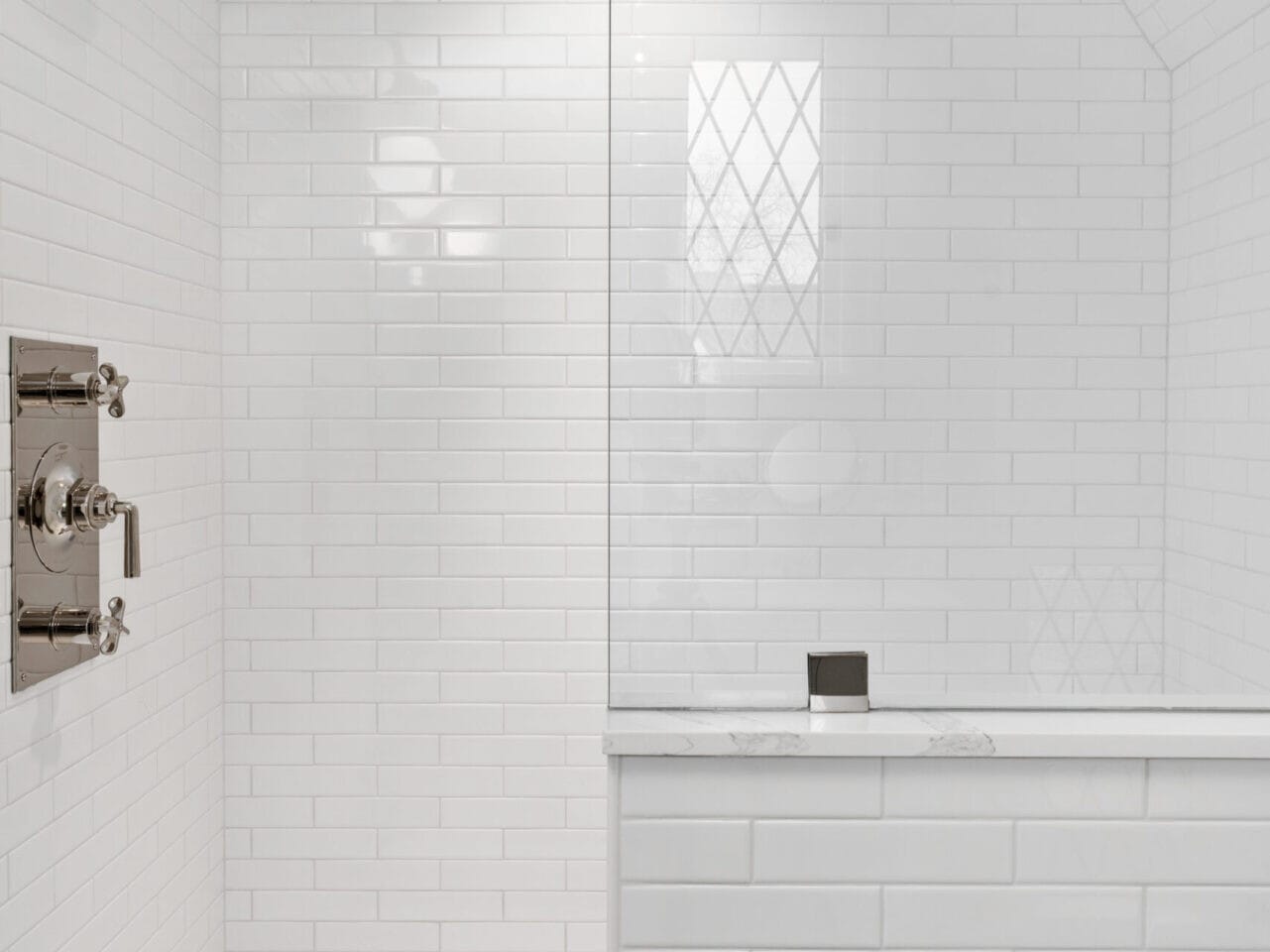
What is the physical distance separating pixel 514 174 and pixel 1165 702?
181 cm

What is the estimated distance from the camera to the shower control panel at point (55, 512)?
5.49 ft

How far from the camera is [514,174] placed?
2.55 metres

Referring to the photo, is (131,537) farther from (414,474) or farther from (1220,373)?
(1220,373)

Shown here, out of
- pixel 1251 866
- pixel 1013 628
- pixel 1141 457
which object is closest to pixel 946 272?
pixel 1141 457

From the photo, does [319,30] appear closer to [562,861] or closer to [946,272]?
[946,272]

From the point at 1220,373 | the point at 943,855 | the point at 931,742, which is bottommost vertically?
the point at 943,855

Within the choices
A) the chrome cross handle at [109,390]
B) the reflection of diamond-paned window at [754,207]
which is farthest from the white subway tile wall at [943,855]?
the chrome cross handle at [109,390]

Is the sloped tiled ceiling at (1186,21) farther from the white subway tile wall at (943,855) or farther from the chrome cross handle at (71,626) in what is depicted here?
the chrome cross handle at (71,626)

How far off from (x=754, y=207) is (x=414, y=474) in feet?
4.82

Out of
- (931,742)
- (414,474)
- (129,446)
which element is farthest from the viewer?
(414,474)

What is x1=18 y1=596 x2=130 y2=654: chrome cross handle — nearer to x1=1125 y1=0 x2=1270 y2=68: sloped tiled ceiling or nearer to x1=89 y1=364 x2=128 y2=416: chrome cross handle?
x1=89 y1=364 x2=128 y2=416: chrome cross handle

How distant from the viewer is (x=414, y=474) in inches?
102

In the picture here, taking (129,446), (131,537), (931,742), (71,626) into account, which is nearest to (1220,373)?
(931,742)

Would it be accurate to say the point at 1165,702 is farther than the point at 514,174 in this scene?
No
